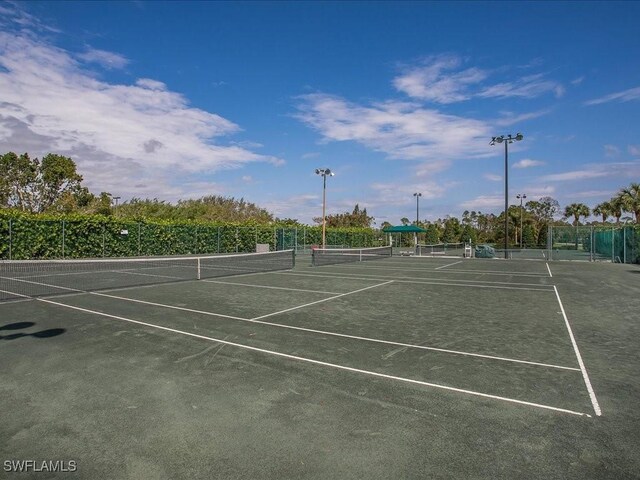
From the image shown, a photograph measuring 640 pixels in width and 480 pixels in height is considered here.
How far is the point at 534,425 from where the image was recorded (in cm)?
385

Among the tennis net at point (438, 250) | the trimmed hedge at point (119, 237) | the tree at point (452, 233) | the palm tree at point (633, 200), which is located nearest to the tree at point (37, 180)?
the trimmed hedge at point (119, 237)

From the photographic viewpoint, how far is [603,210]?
71438 mm

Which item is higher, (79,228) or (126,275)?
(79,228)

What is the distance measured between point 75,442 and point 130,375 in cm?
168

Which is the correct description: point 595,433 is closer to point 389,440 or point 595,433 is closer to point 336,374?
point 389,440

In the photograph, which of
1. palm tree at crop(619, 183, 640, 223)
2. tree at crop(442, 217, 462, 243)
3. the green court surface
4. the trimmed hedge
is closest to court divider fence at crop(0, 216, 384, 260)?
the trimmed hedge

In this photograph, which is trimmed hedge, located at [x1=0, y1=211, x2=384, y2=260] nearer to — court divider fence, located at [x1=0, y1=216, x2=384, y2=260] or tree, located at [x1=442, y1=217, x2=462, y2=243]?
court divider fence, located at [x1=0, y1=216, x2=384, y2=260]

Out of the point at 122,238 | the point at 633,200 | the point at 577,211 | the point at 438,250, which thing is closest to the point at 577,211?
the point at 577,211

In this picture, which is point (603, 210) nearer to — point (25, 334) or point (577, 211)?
point (577, 211)

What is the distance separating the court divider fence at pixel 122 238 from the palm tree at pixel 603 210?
58.0 meters

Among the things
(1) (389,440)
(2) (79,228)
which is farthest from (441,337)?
(2) (79,228)

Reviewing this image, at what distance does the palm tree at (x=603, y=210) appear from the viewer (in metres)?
68.8

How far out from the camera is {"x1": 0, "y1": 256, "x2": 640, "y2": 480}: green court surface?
3232 mm

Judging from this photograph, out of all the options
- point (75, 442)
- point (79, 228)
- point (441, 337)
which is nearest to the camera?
point (75, 442)
